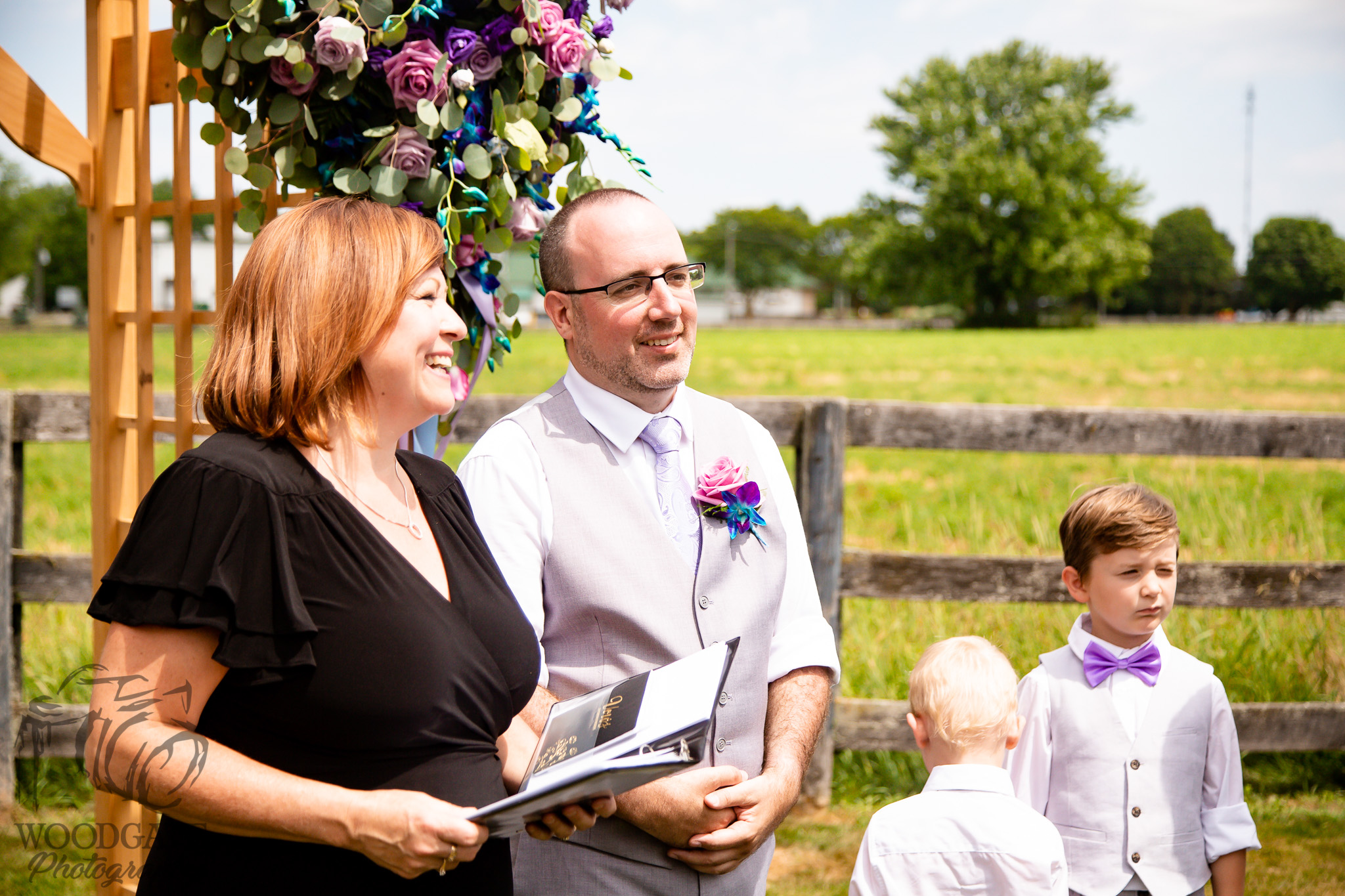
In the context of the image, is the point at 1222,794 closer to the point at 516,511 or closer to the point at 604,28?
the point at 516,511

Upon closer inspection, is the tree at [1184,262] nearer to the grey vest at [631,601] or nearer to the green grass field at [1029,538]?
the green grass field at [1029,538]

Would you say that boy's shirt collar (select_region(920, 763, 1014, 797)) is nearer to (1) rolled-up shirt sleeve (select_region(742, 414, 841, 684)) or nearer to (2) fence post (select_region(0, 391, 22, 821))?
(1) rolled-up shirt sleeve (select_region(742, 414, 841, 684))

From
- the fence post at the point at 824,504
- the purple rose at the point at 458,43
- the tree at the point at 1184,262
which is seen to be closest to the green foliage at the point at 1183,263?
the tree at the point at 1184,262

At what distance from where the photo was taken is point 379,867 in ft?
5.42

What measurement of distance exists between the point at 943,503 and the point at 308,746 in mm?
8278

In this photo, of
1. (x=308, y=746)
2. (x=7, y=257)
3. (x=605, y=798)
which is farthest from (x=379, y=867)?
(x=7, y=257)

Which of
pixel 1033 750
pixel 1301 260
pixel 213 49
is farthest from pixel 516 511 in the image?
pixel 1301 260

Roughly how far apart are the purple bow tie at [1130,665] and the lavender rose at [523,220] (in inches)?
70.3

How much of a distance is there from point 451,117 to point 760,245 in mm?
135242

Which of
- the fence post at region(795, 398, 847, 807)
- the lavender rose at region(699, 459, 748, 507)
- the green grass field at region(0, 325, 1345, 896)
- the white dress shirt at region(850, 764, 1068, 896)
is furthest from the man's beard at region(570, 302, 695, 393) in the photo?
the fence post at region(795, 398, 847, 807)

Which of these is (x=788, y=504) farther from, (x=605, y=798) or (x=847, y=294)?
(x=847, y=294)

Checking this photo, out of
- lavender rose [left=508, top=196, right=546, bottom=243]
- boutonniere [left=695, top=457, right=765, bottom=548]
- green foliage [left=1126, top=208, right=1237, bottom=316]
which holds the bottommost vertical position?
boutonniere [left=695, top=457, right=765, bottom=548]

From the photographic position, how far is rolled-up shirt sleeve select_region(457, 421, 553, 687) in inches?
82.0

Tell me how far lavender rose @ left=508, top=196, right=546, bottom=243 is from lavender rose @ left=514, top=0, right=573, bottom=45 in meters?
0.38
